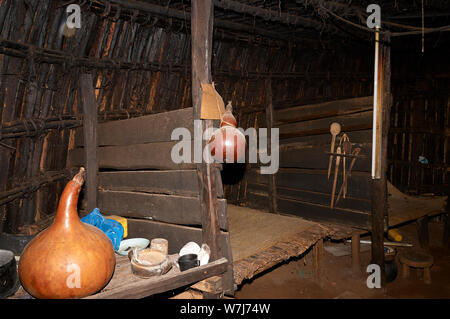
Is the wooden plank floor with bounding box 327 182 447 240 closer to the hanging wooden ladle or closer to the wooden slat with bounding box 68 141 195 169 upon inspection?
the hanging wooden ladle

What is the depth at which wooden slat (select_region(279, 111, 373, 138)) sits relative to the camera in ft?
16.4

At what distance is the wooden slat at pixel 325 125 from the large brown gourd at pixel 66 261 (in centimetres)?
439

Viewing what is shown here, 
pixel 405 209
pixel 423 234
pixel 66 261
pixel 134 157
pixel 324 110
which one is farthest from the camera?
pixel 423 234

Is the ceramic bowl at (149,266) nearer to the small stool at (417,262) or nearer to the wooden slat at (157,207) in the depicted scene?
the wooden slat at (157,207)

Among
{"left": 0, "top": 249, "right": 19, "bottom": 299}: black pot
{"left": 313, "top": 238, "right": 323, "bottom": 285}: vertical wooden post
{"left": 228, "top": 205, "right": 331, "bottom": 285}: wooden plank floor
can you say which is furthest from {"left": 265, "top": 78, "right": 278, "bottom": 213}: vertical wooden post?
{"left": 0, "top": 249, "right": 19, "bottom": 299}: black pot

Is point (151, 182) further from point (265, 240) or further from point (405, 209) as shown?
point (405, 209)

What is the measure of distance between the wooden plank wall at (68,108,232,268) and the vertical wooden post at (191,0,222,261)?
96mm

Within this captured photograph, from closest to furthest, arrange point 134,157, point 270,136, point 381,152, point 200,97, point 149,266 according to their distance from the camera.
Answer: point 149,266
point 200,97
point 134,157
point 381,152
point 270,136

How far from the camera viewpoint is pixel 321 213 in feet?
18.4

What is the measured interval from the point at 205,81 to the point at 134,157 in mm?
1515

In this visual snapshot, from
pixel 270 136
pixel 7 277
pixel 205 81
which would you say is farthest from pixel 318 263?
pixel 7 277

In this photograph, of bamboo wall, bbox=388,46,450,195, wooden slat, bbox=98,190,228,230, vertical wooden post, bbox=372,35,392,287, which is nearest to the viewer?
wooden slat, bbox=98,190,228,230

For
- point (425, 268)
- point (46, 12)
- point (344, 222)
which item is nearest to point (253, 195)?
point (344, 222)
